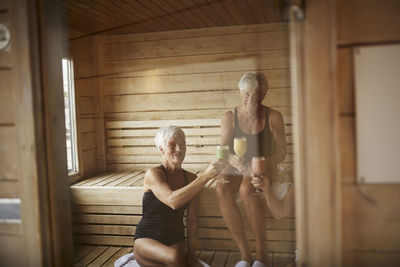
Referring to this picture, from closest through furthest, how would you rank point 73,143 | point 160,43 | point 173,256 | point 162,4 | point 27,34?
point 27,34, point 173,256, point 162,4, point 73,143, point 160,43

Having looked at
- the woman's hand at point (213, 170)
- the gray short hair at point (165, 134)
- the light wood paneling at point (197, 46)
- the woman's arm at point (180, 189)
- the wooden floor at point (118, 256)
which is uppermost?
the light wood paneling at point (197, 46)

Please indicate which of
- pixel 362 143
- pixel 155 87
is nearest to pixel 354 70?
pixel 362 143

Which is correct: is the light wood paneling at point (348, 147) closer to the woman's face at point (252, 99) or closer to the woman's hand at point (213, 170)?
the woman's hand at point (213, 170)

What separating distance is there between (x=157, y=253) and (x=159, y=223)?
0.20 metres

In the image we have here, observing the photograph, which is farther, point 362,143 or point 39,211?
point 39,211

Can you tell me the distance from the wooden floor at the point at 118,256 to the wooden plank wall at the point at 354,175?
140 cm

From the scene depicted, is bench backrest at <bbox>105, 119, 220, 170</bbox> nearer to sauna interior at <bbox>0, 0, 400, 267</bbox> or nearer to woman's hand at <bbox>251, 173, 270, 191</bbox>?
sauna interior at <bbox>0, 0, 400, 267</bbox>

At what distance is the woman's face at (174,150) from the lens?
262 centimetres

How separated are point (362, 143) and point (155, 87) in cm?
289

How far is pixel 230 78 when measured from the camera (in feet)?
12.5

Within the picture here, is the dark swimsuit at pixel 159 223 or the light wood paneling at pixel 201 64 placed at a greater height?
the light wood paneling at pixel 201 64

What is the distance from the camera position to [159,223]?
252cm

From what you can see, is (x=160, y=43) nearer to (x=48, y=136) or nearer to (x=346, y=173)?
(x=48, y=136)

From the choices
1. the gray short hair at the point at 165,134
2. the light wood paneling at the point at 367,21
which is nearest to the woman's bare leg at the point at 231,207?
the gray short hair at the point at 165,134
